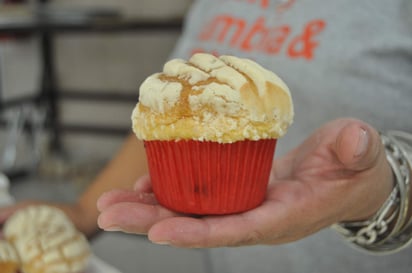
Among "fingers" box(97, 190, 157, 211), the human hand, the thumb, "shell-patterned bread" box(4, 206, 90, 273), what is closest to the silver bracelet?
the human hand

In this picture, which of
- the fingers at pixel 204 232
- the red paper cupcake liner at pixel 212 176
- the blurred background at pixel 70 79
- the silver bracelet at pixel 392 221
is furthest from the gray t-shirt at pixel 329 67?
the blurred background at pixel 70 79

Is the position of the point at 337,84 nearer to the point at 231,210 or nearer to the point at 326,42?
the point at 326,42

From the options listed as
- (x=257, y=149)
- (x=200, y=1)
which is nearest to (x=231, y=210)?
(x=257, y=149)

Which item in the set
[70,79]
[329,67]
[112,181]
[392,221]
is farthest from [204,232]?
[70,79]

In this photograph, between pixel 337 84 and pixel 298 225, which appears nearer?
pixel 298 225

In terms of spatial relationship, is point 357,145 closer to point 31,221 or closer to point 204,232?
point 204,232

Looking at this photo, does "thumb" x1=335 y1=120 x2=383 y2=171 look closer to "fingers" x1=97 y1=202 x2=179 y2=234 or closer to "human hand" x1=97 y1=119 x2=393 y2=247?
"human hand" x1=97 y1=119 x2=393 y2=247

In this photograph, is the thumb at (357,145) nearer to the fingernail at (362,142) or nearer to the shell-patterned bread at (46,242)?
the fingernail at (362,142)
